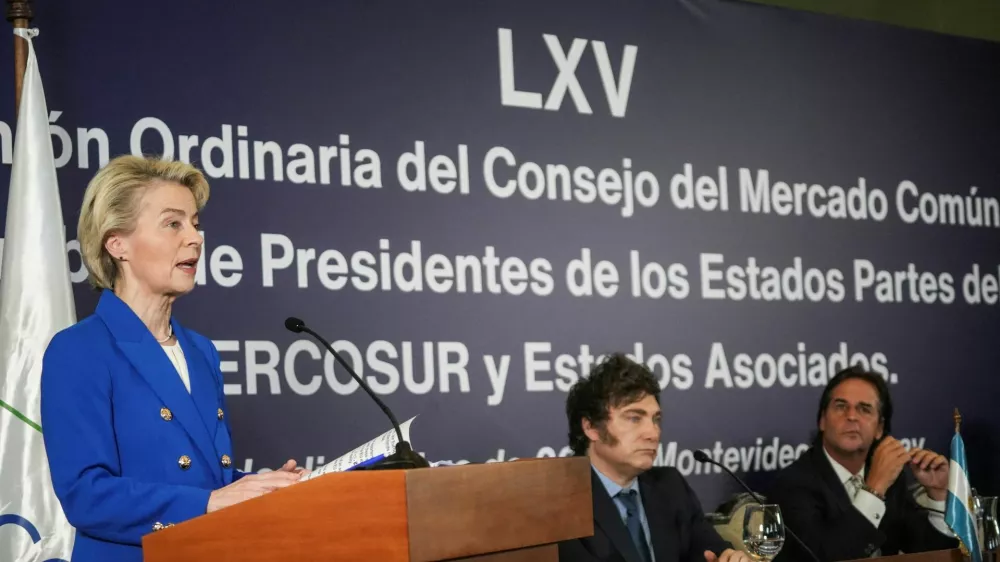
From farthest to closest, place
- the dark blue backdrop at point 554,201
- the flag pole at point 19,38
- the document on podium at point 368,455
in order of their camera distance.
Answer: the dark blue backdrop at point 554,201, the flag pole at point 19,38, the document on podium at point 368,455

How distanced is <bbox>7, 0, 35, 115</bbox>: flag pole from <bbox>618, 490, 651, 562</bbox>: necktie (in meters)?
2.12

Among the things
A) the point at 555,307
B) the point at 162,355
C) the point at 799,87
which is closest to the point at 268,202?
the point at 555,307

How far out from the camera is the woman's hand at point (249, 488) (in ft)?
6.90

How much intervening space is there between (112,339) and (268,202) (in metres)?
1.57

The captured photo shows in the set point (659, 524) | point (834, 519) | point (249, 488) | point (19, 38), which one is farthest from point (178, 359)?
point (834, 519)

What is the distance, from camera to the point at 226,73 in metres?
3.88

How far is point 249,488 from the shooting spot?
2111mm

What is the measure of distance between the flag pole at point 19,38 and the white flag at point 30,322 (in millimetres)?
34

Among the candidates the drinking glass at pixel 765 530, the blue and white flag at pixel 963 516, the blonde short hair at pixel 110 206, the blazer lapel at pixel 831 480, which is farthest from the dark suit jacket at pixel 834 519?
the blonde short hair at pixel 110 206

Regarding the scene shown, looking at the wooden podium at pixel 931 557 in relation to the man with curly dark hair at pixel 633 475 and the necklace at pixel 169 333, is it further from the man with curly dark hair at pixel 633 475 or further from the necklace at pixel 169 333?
the necklace at pixel 169 333

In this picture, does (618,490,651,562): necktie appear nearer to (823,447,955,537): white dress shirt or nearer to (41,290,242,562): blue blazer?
(823,447,955,537): white dress shirt

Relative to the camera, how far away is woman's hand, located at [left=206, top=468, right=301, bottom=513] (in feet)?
6.90

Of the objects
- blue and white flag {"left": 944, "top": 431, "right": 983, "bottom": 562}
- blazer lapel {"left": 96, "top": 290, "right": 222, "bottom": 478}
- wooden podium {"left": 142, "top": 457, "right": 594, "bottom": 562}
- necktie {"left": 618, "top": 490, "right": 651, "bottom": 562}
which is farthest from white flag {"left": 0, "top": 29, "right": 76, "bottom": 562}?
blue and white flag {"left": 944, "top": 431, "right": 983, "bottom": 562}

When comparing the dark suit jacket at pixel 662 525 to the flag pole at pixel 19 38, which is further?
the dark suit jacket at pixel 662 525
